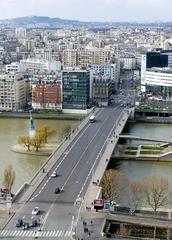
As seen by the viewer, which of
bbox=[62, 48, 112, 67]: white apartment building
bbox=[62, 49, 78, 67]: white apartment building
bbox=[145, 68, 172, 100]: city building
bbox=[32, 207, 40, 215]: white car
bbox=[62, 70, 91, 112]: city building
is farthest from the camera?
bbox=[62, 49, 78, 67]: white apartment building

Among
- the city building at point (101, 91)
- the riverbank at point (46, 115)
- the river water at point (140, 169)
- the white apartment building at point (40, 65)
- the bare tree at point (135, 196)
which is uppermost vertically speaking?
the white apartment building at point (40, 65)

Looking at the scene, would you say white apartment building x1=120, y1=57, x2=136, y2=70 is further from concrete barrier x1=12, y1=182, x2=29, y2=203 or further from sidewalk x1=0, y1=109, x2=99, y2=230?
concrete barrier x1=12, y1=182, x2=29, y2=203

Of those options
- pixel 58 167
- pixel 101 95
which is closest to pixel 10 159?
pixel 58 167

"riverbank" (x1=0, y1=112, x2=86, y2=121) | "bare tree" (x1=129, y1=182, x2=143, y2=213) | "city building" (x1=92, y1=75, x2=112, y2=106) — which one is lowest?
"riverbank" (x1=0, y1=112, x2=86, y2=121)

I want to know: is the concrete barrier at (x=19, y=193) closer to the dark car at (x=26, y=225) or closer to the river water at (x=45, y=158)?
the river water at (x=45, y=158)

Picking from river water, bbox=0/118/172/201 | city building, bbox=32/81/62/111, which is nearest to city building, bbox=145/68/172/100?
city building, bbox=32/81/62/111

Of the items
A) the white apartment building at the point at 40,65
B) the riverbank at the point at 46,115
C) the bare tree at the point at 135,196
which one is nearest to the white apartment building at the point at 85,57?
the white apartment building at the point at 40,65
